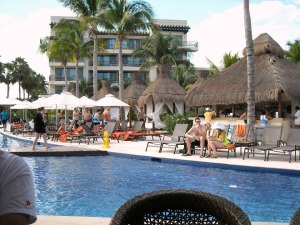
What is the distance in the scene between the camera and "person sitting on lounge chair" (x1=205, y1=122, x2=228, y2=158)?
480 inches

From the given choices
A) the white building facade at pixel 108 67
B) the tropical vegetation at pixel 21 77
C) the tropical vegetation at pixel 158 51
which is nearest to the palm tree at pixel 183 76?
the tropical vegetation at pixel 158 51

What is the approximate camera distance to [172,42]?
133 feet

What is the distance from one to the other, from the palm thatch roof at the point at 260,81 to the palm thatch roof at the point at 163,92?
627cm

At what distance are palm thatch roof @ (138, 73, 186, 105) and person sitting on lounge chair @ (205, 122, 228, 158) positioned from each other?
63.0 feet

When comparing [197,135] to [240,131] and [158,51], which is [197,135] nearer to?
[240,131]

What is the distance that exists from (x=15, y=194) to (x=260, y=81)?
2135 centimetres

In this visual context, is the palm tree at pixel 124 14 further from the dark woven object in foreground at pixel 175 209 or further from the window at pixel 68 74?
the window at pixel 68 74

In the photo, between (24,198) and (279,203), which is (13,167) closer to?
(24,198)

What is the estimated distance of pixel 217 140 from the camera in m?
12.3

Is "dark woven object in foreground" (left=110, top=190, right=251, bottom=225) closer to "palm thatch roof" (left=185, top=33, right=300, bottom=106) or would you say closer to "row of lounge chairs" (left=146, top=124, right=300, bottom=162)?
"row of lounge chairs" (left=146, top=124, right=300, bottom=162)

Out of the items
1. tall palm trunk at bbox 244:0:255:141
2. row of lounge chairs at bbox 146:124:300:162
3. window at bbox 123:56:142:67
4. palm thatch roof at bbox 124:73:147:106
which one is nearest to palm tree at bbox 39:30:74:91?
palm thatch roof at bbox 124:73:147:106

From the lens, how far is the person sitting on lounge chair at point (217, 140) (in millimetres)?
12203

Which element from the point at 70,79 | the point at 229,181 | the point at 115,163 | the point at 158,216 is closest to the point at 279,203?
the point at 229,181

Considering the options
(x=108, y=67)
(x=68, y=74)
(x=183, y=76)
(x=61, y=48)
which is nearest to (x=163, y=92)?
(x=61, y=48)
